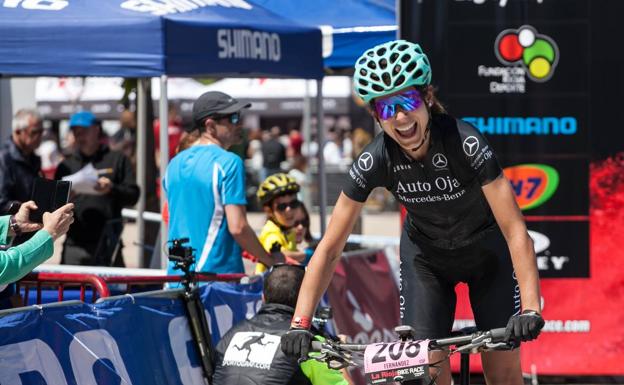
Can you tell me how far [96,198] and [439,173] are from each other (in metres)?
6.37

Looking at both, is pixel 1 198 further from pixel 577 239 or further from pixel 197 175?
pixel 577 239

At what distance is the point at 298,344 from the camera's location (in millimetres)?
4605

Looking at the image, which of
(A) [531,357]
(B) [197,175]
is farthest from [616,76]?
(B) [197,175]

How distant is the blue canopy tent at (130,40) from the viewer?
8.05m

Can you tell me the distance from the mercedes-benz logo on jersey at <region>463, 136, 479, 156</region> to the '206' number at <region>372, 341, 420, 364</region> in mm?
894

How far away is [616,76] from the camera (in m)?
9.23

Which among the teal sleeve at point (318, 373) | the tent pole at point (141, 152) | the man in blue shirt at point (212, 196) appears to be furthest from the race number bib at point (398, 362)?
the tent pole at point (141, 152)

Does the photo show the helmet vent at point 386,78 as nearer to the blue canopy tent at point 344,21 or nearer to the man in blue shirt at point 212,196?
the man in blue shirt at point 212,196

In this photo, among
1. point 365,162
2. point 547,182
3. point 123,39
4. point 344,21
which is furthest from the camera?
point 344,21

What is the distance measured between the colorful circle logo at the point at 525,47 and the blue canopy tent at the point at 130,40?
176cm

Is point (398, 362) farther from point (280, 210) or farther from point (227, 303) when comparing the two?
point (280, 210)

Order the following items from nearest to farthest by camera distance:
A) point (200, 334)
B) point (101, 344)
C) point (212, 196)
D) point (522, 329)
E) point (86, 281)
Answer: point (522, 329) → point (101, 344) → point (86, 281) → point (200, 334) → point (212, 196)

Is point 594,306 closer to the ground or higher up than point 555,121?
closer to the ground

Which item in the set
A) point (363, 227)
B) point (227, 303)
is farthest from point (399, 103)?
point (363, 227)
